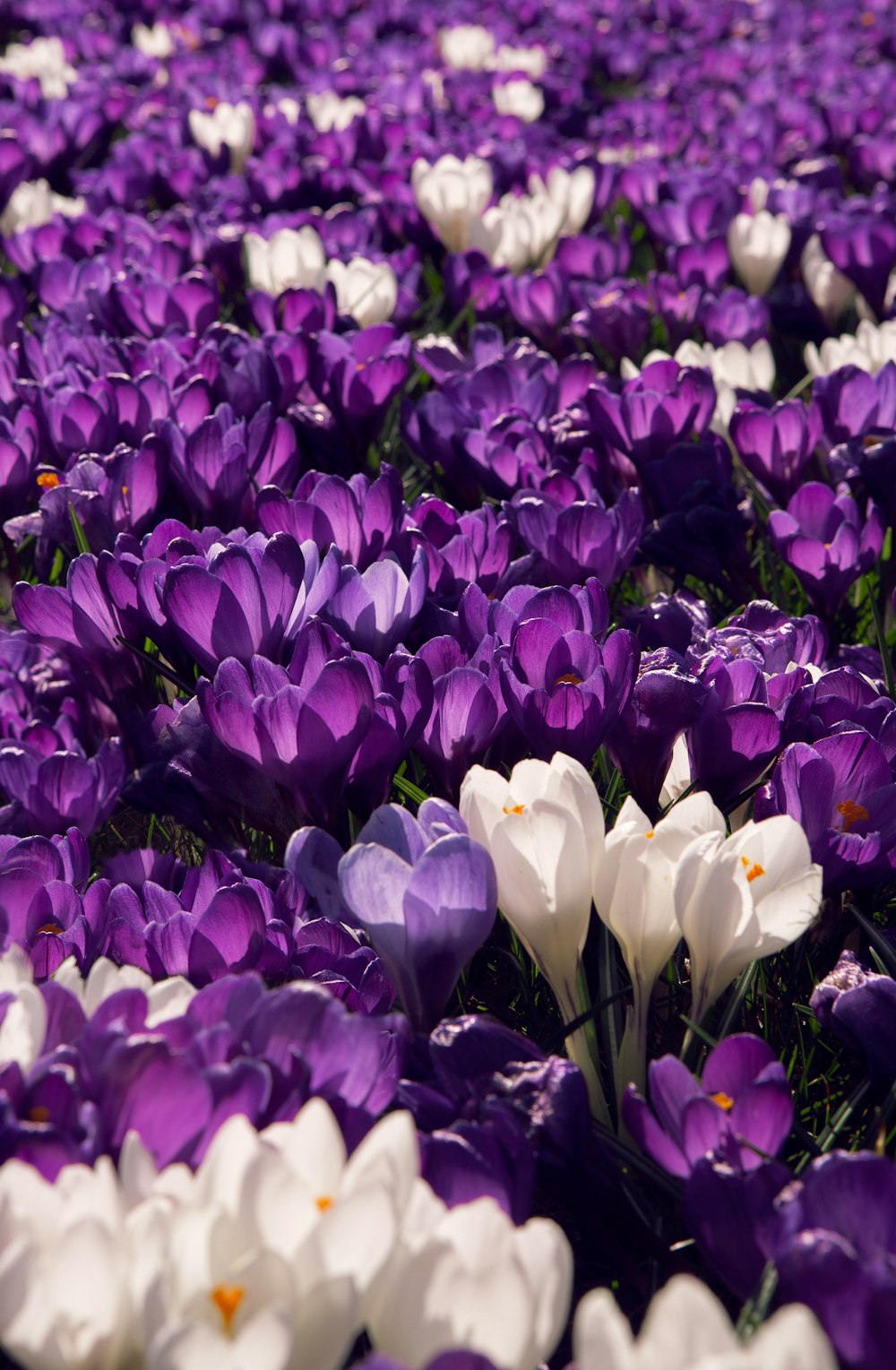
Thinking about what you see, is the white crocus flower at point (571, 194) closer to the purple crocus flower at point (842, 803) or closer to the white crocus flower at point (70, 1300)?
the purple crocus flower at point (842, 803)

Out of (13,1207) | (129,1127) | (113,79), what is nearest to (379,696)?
(129,1127)

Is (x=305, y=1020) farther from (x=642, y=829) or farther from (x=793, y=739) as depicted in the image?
(x=793, y=739)

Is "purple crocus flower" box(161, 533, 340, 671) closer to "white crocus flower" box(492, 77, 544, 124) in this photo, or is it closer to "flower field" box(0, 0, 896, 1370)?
"flower field" box(0, 0, 896, 1370)

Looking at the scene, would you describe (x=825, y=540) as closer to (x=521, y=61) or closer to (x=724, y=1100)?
(x=724, y=1100)

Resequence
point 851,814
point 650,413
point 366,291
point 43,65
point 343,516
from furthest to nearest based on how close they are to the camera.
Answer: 1. point 43,65
2. point 366,291
3. point 650,413
4. point 343,516
5. point 851,814

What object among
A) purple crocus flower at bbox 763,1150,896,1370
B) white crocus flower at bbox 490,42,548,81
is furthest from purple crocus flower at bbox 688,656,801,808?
white crocus flower at bbox 490,42,548,81

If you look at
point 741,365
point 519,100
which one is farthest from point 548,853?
point 519,100

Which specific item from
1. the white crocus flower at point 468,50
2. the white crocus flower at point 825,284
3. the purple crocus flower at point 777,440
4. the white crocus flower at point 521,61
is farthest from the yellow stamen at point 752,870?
the white crocus flower at point 468,50
